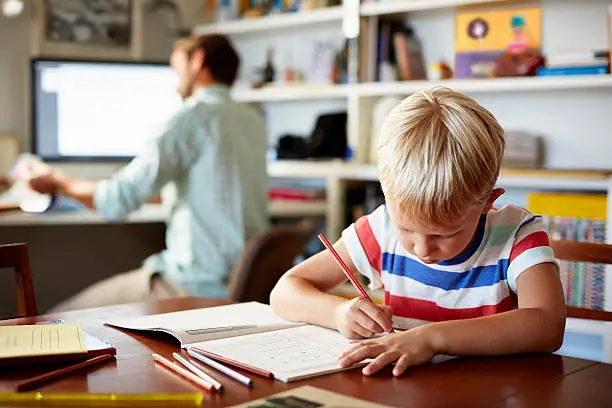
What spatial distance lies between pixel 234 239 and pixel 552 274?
4.73 feet

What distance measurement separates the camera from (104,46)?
3631mm

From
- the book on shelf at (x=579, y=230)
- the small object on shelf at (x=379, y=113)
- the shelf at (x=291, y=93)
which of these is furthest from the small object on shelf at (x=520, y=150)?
the shelf at (x=291, y=93)

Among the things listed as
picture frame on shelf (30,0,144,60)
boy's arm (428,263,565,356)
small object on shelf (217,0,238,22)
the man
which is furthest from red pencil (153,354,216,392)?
small object on shelf (217,0,238,22)

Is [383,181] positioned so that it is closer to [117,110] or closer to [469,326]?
[469,326]

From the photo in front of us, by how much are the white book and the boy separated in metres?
0.04

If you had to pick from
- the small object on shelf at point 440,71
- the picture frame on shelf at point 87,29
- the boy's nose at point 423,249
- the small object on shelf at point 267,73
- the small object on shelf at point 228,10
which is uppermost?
the small object on shelf at point 228,10

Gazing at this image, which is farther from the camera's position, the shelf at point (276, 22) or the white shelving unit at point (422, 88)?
the shelf at point (276, 22)

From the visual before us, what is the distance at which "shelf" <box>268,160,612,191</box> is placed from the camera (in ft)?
8.45

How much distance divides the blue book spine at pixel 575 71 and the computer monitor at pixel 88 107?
1351mm

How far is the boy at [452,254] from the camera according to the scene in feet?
3.60

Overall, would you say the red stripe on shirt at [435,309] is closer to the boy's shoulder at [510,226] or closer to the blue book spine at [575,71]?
the boy's shoulder at [510,226]

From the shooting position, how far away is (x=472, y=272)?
1.33m

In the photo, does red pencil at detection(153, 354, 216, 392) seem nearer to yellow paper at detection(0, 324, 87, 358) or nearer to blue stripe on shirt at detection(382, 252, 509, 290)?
yellow paper at detection(0, 324, 87, 358)

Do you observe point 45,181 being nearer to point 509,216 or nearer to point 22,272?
point 22,272
